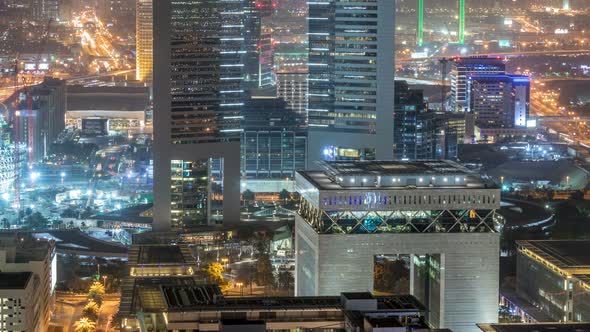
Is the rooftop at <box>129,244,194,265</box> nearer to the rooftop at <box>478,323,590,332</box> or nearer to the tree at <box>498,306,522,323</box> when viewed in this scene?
the tree at <box>498,306,522,323</box>

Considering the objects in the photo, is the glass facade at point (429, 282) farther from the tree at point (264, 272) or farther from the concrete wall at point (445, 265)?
the tree at point (264, 272)

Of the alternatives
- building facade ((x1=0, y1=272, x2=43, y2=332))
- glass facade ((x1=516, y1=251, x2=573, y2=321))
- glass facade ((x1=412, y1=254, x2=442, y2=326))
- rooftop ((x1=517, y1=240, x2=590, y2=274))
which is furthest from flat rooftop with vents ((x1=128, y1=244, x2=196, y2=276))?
rooftop ((x1=517, y1=240, x2=590, y2=274))

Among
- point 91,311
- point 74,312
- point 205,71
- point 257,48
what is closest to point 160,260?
point 91,311

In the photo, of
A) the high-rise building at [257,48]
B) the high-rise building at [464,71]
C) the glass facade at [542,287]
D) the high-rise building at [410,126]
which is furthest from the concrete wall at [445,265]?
the high-rise building at [464,71]

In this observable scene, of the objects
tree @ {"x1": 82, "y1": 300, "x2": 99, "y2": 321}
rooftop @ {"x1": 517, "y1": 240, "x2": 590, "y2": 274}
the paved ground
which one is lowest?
the paved ground

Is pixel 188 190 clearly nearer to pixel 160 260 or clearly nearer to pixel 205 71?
pixel 205 71
